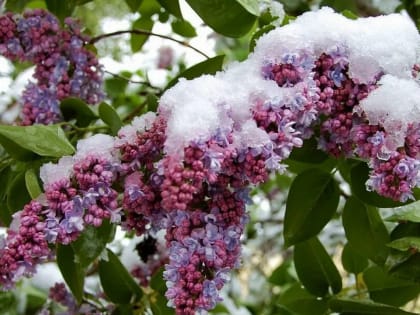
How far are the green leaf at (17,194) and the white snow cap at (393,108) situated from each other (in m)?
0.42

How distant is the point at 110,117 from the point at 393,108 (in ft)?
1.31

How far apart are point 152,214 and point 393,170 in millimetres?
226

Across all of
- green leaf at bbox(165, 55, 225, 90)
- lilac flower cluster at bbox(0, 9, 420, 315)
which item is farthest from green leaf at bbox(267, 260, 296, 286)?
lilac flower cluster at bbox(0, 9, 420, 315)

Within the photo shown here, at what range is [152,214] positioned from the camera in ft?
2.39

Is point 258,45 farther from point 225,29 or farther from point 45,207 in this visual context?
point 45,207

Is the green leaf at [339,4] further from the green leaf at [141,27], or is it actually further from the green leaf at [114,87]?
the green leaf at [114,87]

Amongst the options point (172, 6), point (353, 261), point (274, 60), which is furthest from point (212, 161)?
point (353, 261)

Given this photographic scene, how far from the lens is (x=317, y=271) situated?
3.57 ft

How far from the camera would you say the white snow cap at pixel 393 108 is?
0.68 m

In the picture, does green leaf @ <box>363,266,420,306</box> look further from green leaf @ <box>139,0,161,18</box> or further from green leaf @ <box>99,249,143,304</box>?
green leaf @ <box>139,0,161,18</box>

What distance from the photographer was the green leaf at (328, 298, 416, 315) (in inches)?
36.9

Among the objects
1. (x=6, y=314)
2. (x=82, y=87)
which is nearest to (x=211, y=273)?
(x=82, y=87)

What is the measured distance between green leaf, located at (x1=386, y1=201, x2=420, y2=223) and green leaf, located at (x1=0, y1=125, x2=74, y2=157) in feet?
1.17

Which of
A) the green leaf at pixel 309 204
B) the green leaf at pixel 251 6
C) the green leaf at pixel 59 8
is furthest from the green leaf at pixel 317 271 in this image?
the green leaf at pixel 59 8
